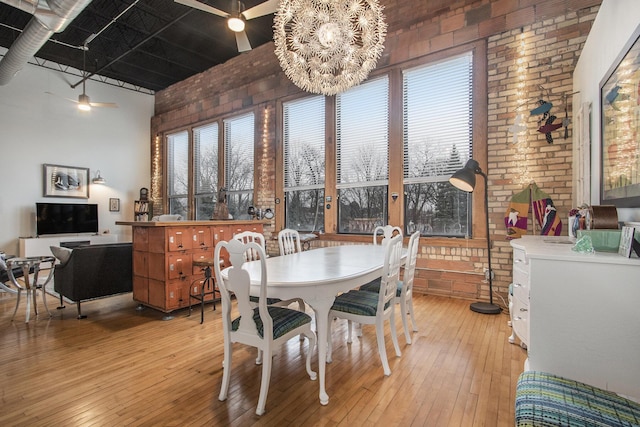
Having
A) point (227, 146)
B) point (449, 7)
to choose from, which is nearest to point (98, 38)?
point (227, 146)

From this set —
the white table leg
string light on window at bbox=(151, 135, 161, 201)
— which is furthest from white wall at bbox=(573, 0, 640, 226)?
string light on window at bbox=(151, 135, 161, 201)

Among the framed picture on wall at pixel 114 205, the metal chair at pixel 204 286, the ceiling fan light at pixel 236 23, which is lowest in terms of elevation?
the metal chair at pixel 204 286

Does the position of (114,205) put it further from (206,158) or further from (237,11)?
(237,11)

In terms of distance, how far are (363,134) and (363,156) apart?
1.24 ft

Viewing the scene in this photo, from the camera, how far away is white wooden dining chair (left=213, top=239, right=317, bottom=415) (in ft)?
6.02

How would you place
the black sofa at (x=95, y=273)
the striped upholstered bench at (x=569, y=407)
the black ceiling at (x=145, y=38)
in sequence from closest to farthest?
the striped upholstered bench at (x=569, y=407)
the black sofa at (x=95, y=273)
the black ceiling at (x=145, y=38)

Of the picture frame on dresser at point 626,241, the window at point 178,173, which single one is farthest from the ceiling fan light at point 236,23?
the window at point 178,173

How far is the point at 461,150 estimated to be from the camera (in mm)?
4473

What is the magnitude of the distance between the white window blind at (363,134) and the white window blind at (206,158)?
12.0 feet

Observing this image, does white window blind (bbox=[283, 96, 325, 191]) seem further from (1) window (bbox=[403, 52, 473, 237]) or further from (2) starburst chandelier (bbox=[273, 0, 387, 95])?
(2) starburst chandelier (bbox=[273, 0, 387, 95])

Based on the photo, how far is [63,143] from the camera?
765 cm

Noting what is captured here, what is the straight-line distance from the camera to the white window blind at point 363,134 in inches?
203

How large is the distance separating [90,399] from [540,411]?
8.40 feet

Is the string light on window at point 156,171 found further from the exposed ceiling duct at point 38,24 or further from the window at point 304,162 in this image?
the window at point 304,162
